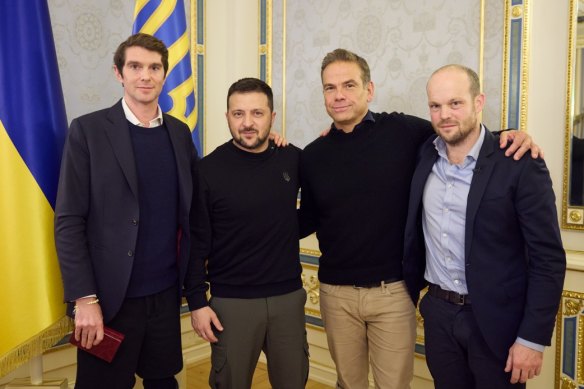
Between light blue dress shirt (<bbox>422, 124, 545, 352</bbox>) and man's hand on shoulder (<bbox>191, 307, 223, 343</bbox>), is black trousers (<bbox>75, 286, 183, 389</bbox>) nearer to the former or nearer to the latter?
man's hand on shoulder (<bbox>191, 307, 223, 343</bbox>)

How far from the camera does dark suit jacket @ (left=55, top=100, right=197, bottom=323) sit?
166 cm

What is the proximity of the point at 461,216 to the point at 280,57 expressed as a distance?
2.12 metres

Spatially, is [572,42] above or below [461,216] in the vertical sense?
above

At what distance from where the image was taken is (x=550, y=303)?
1552 millimetres

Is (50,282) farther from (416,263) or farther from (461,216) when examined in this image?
Result: (461,216)

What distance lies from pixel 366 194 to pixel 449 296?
0.48m

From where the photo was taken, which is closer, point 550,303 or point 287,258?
point 550,303

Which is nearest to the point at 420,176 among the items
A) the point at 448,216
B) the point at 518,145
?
the point at 448,216

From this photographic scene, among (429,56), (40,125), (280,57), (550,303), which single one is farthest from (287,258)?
(280,57)

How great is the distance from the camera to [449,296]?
172cm

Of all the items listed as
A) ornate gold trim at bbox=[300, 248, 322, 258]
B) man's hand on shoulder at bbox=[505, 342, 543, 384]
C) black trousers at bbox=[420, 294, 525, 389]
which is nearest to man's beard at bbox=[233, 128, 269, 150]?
black trousers at bbox=[420, 294, 525, 389]

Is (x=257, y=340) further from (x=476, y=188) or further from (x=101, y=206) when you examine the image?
(x=476, y=188)

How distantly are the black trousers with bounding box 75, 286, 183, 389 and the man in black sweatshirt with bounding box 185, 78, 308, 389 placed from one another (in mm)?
100

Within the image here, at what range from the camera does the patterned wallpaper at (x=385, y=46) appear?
250 cm
